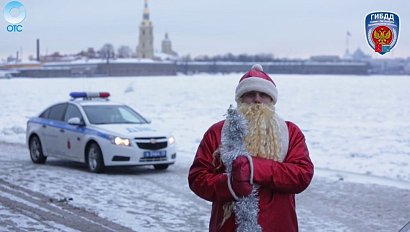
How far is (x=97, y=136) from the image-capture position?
1414 cm

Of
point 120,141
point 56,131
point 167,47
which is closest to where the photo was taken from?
point 120,141

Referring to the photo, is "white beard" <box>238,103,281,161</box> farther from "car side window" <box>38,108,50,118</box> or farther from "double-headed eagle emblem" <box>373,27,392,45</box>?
"car side window" <box>38,108,50,118</box>

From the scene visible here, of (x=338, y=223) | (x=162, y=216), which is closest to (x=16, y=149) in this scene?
(x=162, y=216)

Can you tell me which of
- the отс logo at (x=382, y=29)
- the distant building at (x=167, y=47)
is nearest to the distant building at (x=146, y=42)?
the distant building at (x=167, y=47)

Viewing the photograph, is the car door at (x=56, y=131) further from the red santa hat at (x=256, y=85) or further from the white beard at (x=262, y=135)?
the white beard at (x=262, y=135)

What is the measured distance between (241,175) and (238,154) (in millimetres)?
112

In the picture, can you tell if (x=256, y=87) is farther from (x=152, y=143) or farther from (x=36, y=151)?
(x=36, y=151)

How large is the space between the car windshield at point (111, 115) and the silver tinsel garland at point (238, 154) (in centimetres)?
1134

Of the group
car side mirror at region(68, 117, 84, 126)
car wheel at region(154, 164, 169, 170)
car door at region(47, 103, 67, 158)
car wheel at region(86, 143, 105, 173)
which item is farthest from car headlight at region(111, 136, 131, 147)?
car door at region(47, 103, 67, 158)

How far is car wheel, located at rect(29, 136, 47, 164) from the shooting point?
51.5 ft

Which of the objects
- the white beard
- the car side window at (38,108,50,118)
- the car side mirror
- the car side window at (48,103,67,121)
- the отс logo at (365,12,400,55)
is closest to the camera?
the white beard

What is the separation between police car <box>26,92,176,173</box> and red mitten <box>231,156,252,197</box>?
34.4ft

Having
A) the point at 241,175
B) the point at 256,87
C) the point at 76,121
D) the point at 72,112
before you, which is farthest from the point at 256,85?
the point at 72,112

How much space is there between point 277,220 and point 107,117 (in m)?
11.7
